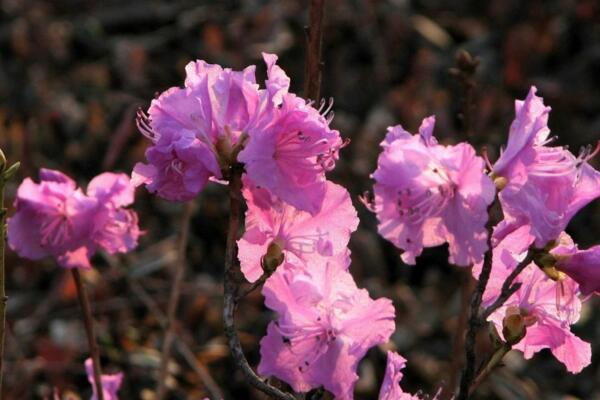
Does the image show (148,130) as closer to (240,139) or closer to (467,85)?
(240,139)

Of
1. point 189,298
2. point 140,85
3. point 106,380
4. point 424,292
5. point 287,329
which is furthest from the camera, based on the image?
point 140,85

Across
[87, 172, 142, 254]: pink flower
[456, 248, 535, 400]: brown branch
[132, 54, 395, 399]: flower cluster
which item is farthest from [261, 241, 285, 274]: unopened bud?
[87, 172, 142, 254]: pink flower

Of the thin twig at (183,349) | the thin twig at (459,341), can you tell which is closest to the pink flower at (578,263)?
the thin twig at (459,341)

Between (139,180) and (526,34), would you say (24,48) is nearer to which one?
(526,34)

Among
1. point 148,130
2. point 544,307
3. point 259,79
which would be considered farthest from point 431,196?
point 259,79

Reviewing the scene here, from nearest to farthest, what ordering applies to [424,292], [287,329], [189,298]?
1. [287,329]
2. [189,298]
3. [424,292]

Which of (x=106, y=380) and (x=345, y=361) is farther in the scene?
(x=106, y=380)

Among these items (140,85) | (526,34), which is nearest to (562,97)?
(526,34)

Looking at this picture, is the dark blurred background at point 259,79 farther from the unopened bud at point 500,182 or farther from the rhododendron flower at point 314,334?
the unopened bud at point 500,182
